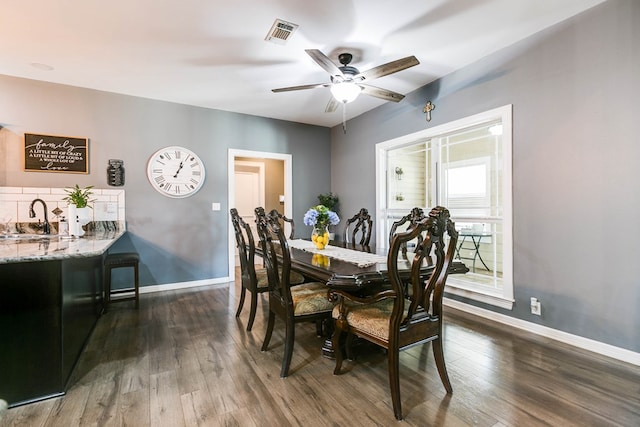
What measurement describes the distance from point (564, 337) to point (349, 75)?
2.98 metres

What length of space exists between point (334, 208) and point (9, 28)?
435cm

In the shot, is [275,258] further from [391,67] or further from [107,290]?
[107,290]

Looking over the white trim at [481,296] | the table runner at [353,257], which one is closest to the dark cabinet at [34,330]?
the table runner at [353,257]

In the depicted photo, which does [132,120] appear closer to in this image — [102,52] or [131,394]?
[102,52]

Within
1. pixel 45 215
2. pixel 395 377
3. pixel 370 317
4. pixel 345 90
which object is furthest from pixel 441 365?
pixel 45 215

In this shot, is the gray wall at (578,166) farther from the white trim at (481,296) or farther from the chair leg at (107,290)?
the chair leg at (107,290)

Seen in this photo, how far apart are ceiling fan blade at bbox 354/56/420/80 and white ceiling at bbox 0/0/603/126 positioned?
0.36 metres

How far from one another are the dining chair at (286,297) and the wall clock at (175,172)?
248cm

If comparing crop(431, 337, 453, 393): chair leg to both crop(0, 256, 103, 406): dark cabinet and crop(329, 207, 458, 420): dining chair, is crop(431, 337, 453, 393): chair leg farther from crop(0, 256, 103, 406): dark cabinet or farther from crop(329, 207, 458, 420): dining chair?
crop(0, 256, 103, 406): dark cabinet

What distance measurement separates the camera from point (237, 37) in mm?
2662

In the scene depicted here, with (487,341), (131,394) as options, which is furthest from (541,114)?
(131,394)

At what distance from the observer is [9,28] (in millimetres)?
2518

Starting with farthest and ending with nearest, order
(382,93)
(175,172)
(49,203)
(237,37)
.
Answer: (175,172), (49,203), (382,93), (237,37)

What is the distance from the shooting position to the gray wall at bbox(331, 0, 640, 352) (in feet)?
7.23
